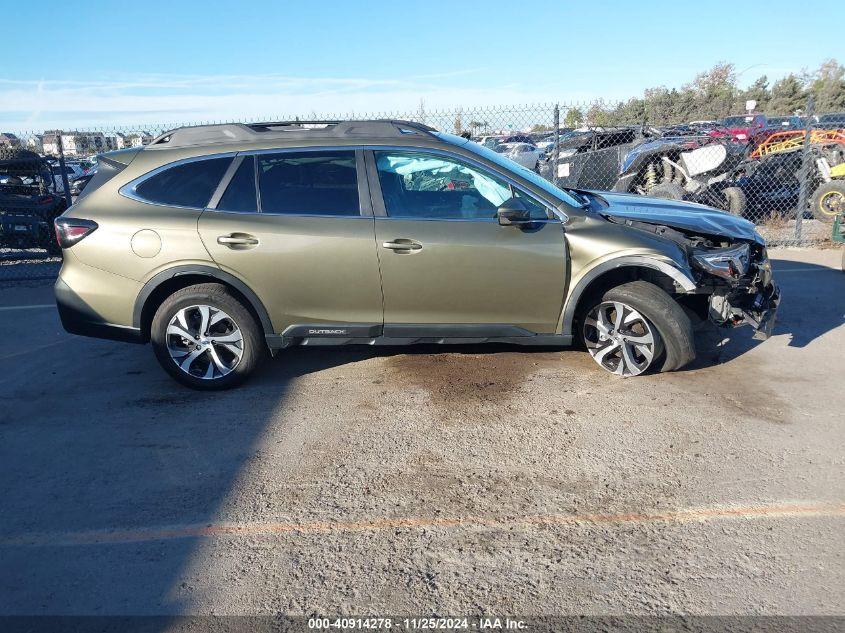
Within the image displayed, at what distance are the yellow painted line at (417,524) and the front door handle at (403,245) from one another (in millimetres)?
1983

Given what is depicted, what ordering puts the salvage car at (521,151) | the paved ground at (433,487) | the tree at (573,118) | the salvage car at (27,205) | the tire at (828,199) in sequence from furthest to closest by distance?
the tree at (573,118) → the salvage car at (521,151) → the tire at (828,199) → the salvage car at (27,205) → the paved ground at (433,487)

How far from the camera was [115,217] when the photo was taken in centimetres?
467

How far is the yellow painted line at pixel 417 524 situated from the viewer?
122 inches

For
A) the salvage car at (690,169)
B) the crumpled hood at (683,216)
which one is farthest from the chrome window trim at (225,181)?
the salvage car at (690,169)

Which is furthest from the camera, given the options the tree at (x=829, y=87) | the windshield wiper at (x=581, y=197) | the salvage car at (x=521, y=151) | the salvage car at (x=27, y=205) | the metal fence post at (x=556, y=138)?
the tree at (x=829, y=87)

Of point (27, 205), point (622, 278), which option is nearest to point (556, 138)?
point (622, 278)

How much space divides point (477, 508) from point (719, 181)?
948cm

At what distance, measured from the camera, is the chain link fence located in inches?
394

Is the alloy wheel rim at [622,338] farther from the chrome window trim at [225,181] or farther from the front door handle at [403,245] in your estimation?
the chrome window trim at [225,181]

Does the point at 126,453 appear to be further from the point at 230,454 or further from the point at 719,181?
the point at 719,181

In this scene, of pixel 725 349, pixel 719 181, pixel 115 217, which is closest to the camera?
pixel 115 217

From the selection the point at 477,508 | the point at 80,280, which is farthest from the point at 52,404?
the point at 477,508

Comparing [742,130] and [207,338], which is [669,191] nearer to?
[742,130]

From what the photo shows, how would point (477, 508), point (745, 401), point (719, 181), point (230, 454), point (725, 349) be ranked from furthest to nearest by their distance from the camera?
point (719, 181)
point (725, 349)
point (745, 401)
point (230, 454)
point (477, 508)
